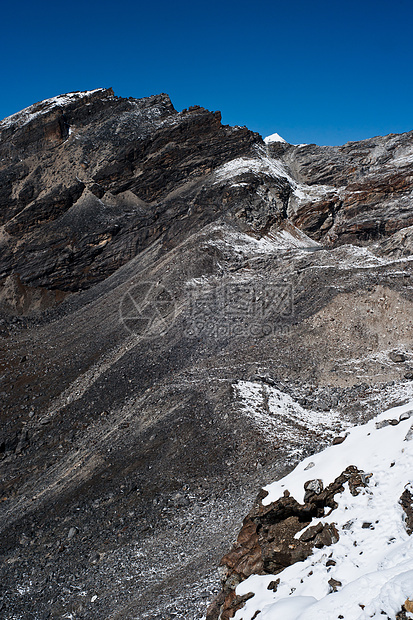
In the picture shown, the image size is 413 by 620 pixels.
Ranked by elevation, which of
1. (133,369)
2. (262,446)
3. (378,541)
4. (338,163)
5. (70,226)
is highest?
(70,226)

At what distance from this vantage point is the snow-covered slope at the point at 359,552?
250 inches

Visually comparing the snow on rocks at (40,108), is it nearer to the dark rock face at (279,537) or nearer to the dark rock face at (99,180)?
the dark rock face at (99,180)

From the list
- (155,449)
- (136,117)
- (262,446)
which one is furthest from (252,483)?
(136,117)

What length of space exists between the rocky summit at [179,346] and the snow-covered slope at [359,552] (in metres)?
0.13

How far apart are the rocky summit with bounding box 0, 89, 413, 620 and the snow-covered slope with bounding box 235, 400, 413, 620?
0.43 ft

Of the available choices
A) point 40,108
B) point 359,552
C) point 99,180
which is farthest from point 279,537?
point 40,108

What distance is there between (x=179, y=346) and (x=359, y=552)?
69.2 ft

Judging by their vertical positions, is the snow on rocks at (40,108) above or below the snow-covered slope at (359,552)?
above

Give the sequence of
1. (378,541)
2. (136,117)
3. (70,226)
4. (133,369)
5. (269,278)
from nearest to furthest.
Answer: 1. (378,541)
2. (133,369)
3. (269,278)
4. (70,226)
5. (136,117)

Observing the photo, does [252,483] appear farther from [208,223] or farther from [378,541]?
[208,223]

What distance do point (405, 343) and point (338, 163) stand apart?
3727cm

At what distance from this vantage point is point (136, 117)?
52.3 m

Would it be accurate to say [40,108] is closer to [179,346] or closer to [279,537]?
[179,346]

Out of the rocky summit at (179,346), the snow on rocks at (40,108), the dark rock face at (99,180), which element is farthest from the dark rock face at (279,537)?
the snow on rocks at (40,108)
